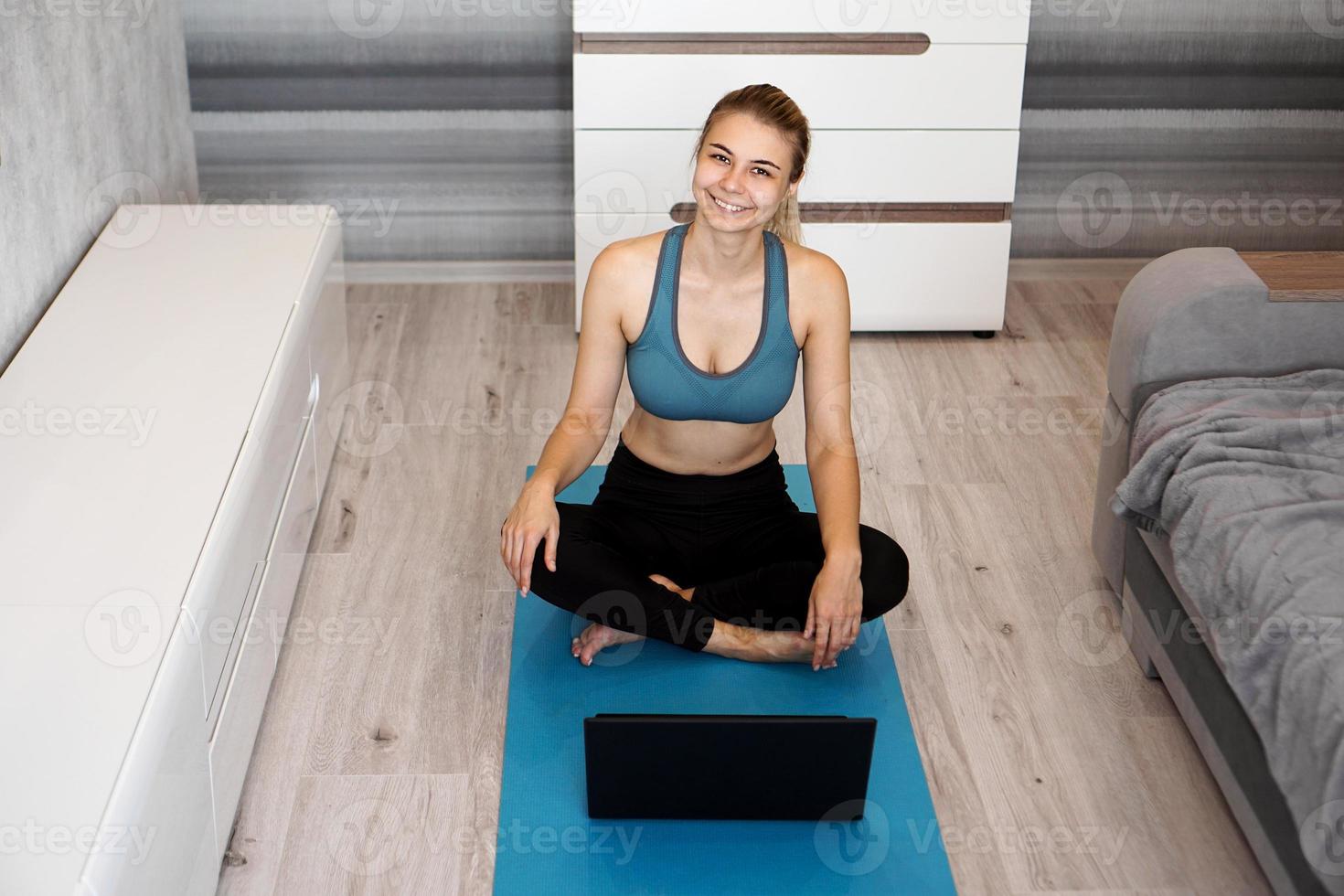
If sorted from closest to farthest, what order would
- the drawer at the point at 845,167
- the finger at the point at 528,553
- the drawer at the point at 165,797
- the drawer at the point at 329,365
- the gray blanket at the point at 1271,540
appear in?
the drawer at the point at 165,797, the gray blanket at the point at 1271,540, the finger at the point at 528,553, the drawer at the point at 329,365, the drawer at the point at 845,167

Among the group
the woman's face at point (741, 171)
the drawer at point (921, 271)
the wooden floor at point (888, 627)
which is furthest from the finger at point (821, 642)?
the drawer at point (921, 271)

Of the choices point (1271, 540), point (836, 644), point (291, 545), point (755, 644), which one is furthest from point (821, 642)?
point (291, 545)

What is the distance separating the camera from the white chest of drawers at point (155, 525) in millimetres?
1442

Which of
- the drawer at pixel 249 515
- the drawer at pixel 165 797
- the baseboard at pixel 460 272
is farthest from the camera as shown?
the baseboard at pixel 460 272

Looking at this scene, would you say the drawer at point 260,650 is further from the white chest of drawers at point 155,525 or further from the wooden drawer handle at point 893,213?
the wooden drawer handle at point 893,213

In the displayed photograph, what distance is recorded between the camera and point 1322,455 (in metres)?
2.03

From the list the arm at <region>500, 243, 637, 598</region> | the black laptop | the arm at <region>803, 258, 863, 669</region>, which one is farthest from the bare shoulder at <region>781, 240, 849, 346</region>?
the black laptop

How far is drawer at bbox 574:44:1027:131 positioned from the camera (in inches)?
119

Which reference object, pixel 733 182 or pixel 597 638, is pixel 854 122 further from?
pixel 597 638

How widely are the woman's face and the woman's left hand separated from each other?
512mm

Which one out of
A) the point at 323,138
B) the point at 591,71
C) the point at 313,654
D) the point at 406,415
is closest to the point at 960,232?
the point at 591,71

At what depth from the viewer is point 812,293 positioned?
212 cm

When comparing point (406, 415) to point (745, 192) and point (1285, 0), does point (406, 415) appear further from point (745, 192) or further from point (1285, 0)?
point (1285, 0)

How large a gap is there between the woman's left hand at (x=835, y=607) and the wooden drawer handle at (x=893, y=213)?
4.39ft
